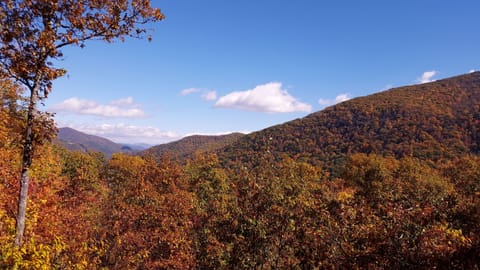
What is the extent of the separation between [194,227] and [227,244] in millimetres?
4161

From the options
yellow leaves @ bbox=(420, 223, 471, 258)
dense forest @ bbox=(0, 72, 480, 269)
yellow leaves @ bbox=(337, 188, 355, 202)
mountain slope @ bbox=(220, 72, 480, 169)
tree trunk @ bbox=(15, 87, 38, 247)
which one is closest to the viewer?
yellow leaves @ bbox=(420, 223, 471, 258)

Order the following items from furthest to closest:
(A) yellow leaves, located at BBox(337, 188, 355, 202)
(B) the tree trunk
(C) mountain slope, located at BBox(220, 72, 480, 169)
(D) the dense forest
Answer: (C) mountain slope, located at BBox(220, 72, 480, 169)
(A) yellow leaves, located at BBox(337, 188, 355, 202)
(D) the dense forest
(B) the tree trunk

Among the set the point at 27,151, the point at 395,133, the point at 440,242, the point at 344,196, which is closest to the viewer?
the point at 27,151

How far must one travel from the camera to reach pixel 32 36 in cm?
1038

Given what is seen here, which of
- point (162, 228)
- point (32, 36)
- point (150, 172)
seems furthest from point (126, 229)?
point (32, 36)

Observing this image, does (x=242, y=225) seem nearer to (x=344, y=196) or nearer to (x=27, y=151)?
(x=27, y=151)

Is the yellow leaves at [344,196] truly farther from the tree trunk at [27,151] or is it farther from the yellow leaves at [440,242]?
the tree trunk at [27,151]

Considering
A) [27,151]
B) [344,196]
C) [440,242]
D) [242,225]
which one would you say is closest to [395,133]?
[344,196]

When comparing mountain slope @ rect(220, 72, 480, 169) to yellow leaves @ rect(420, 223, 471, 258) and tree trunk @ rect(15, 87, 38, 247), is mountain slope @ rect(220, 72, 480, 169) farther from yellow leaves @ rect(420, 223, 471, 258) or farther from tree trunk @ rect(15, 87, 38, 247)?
tree trunk @ rect(15, 87, 38, 247)

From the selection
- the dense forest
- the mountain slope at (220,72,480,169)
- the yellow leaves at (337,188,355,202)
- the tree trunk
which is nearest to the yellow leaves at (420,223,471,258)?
the dense forest

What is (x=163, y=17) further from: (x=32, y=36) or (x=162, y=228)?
(x=162, y=228)

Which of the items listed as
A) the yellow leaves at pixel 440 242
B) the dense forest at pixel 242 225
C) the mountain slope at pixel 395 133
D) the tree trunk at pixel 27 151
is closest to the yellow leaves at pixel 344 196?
the dense forest at pixel 242 225

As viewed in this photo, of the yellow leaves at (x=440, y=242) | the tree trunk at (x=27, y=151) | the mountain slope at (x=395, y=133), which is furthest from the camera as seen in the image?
the mountain slope at (x=395, y=133)

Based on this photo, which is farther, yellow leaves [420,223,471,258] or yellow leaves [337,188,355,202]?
yellow leaves [337,188,355,202]
